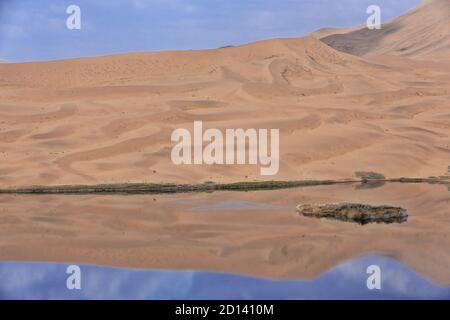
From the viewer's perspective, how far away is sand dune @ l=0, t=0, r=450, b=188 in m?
21.5

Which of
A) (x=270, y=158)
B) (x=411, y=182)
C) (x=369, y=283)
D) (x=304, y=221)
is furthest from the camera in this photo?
(x=270, y=158)

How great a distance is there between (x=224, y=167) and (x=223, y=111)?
6.26 m

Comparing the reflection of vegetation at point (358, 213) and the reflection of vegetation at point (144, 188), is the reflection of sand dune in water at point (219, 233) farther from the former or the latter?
the reflection of vegetation at point (144, 188)

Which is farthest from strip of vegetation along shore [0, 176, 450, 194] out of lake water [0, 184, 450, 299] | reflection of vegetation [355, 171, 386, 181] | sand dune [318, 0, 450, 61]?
sand dune [318, 0, 450, 61]

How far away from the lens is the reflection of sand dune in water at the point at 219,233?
35.1ft

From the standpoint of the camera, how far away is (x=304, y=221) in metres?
14.0

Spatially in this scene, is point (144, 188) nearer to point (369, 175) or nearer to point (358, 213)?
point (369, 175)

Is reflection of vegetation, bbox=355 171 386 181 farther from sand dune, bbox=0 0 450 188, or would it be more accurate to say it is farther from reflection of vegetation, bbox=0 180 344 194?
reflection of vegetation, bbox=0 180 344 194

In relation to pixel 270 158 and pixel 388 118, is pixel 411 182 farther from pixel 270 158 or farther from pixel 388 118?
pixel 388 118

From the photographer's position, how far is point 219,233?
13.0 meters

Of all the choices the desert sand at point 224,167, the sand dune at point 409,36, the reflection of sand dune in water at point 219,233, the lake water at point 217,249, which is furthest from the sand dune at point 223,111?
the sand dune at point 409,36

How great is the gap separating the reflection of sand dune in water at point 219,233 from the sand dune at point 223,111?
124 inches

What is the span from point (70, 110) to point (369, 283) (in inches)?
796

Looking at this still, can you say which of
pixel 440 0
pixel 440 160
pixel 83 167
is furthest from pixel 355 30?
pixel 83 167
